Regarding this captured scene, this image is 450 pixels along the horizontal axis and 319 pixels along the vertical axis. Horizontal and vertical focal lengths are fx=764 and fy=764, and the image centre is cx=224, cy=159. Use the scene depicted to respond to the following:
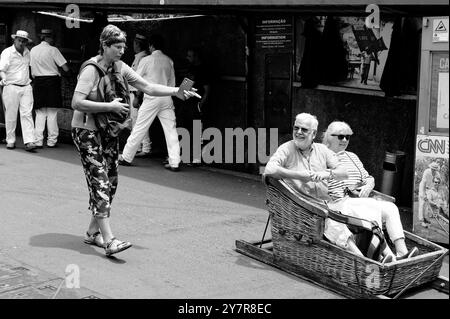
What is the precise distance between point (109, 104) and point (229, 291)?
1789mm

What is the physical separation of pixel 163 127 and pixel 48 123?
2.55 meters

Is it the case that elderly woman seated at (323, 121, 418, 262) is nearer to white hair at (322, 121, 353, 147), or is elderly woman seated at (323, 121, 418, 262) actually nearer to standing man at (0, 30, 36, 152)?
white hair at (322, 121, 353, 147)

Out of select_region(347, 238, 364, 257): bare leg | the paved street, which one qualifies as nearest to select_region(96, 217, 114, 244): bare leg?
the paved street

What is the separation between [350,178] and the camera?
6547 mm

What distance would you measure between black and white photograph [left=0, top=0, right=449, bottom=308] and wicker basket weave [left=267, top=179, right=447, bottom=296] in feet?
0.05

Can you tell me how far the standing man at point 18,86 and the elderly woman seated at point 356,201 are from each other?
6310mm

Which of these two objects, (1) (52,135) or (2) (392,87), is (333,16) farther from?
(1) (52,135)

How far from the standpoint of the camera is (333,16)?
9.01 meters

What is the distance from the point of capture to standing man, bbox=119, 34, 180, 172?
10.3m

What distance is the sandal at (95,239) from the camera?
6645 millimetres

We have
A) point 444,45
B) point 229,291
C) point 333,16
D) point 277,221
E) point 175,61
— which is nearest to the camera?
point 229,291

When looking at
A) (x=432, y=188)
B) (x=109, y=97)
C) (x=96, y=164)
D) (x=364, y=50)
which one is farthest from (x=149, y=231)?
(x=364, y=50)

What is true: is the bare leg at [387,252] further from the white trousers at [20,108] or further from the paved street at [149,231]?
the white trousers at [20,108]
